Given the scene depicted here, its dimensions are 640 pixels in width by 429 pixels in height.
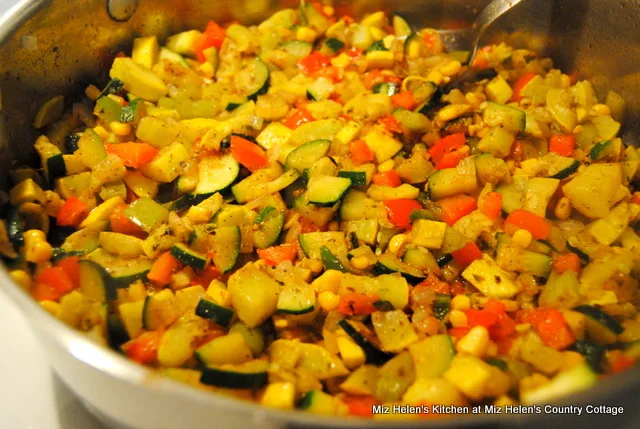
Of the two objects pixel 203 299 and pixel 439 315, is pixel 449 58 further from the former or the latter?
pixel 203 299

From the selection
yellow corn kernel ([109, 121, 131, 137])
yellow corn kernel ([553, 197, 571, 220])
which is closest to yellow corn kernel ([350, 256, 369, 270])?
yellow corn kernel ([553, 197, 571, 220])

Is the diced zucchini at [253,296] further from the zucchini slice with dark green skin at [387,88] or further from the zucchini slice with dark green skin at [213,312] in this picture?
the zucchini slice with dark green skin at [387,88]

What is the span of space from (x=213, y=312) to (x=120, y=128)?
1211mm

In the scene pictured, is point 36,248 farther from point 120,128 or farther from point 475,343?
point 475,343

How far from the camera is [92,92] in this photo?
312 cm

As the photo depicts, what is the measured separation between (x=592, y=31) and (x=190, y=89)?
2.17m

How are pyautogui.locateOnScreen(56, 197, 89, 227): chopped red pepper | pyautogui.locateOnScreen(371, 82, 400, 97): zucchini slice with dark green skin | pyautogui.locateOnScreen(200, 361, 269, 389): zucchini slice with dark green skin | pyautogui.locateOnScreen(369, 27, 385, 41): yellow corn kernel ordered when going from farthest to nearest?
pyautogui.locateOnScreen(369, 27, 385, 41): yellow corn kernel
pyautogui.locateOnScreen(371, 82, 400, 97): zucchini slice with dark green skin
pyautogui.locateOnScreen(56, 197, 89, 227): chopped red pepper
pyautogui.locateOnScreen(200, 361, 269, 389): zucchini slice with dark green skin

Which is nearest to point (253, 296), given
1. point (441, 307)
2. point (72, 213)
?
point (441, 307)

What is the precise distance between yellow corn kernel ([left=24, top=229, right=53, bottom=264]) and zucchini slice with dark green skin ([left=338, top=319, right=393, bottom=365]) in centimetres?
120

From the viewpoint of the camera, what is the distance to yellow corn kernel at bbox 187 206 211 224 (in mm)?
2645

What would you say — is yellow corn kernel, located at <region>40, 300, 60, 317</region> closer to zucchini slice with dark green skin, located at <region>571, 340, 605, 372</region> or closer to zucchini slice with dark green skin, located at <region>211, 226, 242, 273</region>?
zucchini slice with dark green skin, located at <region>211, 226, 242, 273</region>

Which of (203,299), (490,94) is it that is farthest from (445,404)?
(490,94)

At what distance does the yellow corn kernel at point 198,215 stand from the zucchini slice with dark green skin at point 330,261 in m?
0.55

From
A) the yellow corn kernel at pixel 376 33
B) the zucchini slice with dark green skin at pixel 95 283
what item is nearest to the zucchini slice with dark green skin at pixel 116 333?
the zucchini slice with dark green skin at pixel 95 283
